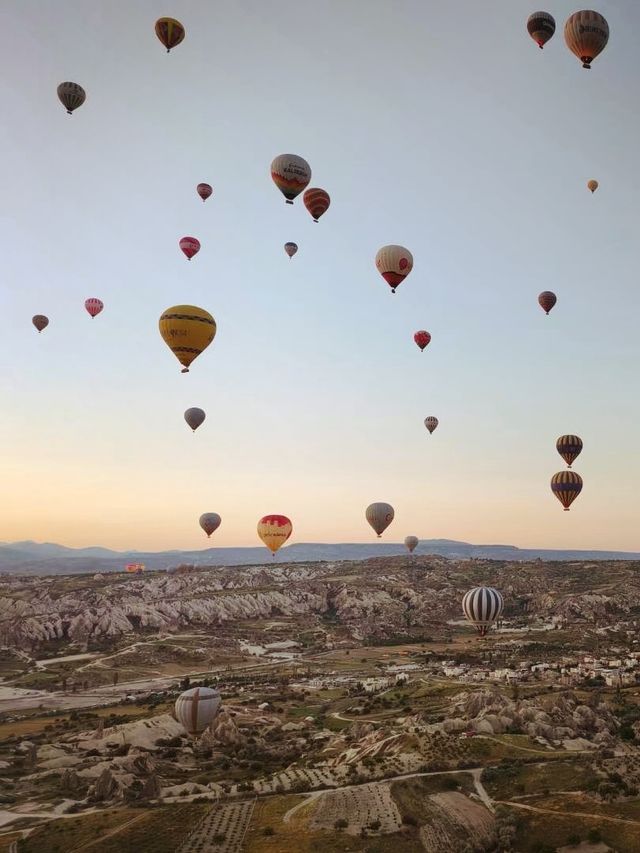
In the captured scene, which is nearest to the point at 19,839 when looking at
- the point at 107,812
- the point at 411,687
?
the point at 107,812

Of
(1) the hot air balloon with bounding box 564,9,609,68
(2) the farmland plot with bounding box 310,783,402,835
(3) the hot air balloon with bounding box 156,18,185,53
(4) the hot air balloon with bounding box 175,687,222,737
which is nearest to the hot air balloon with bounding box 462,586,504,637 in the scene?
(2) the farmland plot with bounding box 310,783,402,835

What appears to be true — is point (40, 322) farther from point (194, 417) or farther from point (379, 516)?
point (379, 516)

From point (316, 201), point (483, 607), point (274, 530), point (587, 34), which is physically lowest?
point (483, 607)

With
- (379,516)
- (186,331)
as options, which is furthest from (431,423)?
(186,331)

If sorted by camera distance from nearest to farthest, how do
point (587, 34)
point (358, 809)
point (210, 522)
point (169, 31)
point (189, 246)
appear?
point (358, 809) < point (587, 34) < point (169, 31) < point (189, 246) < point (210, 522)

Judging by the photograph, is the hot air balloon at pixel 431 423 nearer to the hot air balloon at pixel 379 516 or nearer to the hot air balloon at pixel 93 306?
the hot air balloon at pixel 379 516

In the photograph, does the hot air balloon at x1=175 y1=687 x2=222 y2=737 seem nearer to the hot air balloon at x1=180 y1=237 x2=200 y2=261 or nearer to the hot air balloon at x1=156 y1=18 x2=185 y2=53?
the hot air balloon at x1=180 y1=237 x2=200 y2=261
